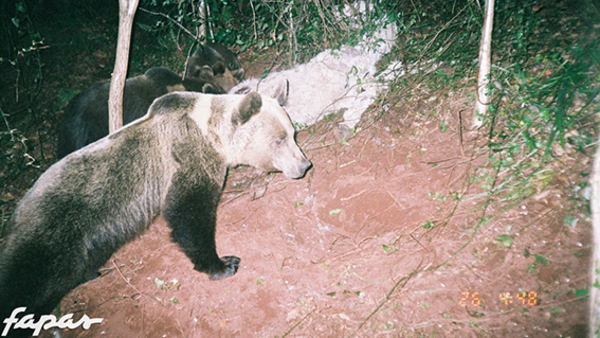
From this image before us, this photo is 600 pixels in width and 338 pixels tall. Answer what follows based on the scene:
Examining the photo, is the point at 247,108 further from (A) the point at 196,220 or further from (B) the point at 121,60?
(B) the point at 121,60

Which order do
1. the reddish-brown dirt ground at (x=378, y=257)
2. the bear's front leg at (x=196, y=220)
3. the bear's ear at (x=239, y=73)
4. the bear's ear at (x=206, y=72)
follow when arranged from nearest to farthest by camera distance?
1. the reddish-brown dirt ground at (x=378, y=257)
2. the bear's front leg at (x=196, y=220)
3. the bear's ear at (x=206, y=72)
4. the bear's ear at (x=239, y=73)

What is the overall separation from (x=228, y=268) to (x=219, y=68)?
4.59 meters

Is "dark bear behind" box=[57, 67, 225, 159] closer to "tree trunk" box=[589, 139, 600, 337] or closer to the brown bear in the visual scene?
the brown bear

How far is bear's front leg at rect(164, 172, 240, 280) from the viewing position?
117 inches

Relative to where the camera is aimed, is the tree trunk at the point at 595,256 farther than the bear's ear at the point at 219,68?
No

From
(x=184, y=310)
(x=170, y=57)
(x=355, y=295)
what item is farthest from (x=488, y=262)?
(x=170, y=57)

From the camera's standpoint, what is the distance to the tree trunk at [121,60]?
357cm

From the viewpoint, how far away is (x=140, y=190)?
115 inches

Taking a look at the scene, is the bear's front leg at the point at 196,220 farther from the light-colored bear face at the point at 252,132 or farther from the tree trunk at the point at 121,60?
the tree trunk at the point at 121,60

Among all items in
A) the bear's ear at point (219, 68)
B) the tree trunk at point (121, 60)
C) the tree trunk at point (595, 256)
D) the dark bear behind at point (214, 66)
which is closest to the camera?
the tree trunk at point (595, 256)

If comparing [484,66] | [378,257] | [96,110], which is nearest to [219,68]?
[96,110]

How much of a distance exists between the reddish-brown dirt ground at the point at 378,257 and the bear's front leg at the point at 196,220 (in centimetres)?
19
